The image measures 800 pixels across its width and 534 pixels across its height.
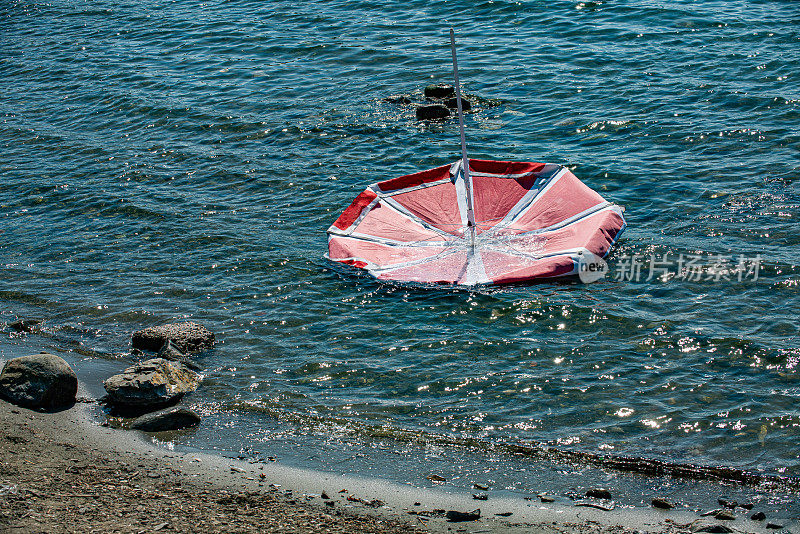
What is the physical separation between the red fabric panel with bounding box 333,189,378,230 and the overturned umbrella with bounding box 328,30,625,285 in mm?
16

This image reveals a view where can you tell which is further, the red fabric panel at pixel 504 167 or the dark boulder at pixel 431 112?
the dark boulder at pixel 431 112

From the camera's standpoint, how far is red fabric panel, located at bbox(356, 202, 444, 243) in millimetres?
12258

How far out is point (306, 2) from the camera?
92.0ft

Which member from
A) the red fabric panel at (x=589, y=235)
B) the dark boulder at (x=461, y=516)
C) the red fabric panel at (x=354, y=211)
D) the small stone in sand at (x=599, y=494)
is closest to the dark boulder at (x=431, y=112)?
the red fabric panel at (x=354, y=211)

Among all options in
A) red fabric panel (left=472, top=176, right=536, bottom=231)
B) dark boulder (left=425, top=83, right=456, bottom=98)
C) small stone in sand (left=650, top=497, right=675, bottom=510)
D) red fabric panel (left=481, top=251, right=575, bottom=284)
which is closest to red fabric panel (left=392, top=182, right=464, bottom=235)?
red fabric panel (left=472, top=176, right=536, bottom=231)

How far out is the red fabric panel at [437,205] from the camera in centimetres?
1241

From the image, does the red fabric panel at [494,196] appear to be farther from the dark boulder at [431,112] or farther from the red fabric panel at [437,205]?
the dark boulder at [431,112]

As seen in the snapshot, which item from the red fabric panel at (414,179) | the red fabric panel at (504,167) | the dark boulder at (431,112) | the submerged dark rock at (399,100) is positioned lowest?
the red fabric panel at (414,179)

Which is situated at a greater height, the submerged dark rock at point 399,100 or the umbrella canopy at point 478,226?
the submerged dark rock at point 399,100

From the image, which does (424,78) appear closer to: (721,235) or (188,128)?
(188,128)

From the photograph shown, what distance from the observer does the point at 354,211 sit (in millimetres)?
12992

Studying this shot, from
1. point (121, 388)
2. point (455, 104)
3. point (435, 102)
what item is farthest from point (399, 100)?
point (121, 388)

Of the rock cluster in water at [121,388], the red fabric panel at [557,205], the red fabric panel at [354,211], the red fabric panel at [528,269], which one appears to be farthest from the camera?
the red fabric panel at [354,211]

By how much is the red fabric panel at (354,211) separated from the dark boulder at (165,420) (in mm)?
4467
